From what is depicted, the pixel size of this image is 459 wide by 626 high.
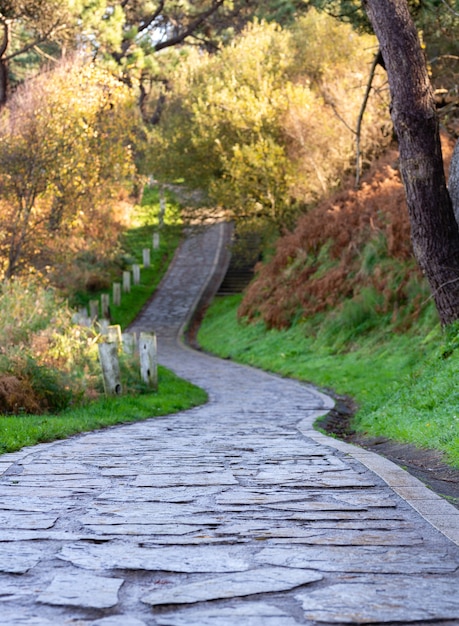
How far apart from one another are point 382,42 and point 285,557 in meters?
11.0

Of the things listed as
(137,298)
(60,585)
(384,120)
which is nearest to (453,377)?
(60,585)

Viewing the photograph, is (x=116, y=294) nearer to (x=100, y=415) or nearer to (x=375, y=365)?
(x=375, y=365)

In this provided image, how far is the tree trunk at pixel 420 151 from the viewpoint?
1353cm

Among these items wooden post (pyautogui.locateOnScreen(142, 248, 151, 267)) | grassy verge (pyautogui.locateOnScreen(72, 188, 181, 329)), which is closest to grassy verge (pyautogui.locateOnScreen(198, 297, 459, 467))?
grassy verge (pyautogui.locateOnScreen(72, 188, 181, 329))

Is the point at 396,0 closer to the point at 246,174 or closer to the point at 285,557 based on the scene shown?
the point at 285,557

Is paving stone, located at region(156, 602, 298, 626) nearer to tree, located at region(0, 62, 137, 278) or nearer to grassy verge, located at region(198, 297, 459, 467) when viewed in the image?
grassy verge, located at region(198, 297, 459, 467)

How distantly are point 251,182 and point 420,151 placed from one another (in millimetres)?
19738

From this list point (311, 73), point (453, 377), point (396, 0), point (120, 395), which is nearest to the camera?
point (453, 377)

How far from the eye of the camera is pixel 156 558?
454 cm

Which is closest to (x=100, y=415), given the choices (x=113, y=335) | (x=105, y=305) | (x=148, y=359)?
(x=148, y=359)

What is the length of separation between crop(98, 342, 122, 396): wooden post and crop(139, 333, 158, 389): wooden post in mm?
1685

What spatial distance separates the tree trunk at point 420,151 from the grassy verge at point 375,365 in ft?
4.11

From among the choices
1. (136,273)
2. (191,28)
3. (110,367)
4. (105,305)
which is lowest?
(110,367)

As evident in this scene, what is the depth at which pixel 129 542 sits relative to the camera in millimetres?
4902
